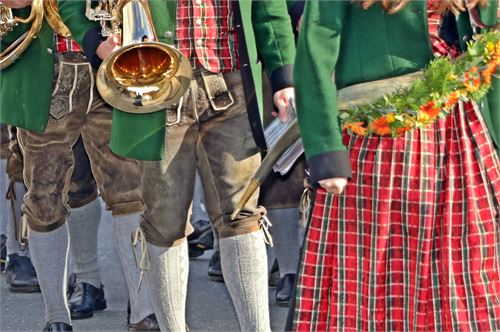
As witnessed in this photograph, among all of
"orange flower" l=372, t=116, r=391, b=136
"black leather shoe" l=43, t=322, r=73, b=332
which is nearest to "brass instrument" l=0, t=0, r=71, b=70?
"black leather shoe" l=43, t=322, r=73, b=332

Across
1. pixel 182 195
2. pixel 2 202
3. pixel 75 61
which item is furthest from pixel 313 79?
pixel 2 202

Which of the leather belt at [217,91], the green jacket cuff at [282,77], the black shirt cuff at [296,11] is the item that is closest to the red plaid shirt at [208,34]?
the leather belt at [217,91]

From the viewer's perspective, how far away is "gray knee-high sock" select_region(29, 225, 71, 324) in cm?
607

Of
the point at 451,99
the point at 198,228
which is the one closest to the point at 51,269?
the point at 198,228

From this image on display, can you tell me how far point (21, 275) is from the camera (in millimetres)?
7199

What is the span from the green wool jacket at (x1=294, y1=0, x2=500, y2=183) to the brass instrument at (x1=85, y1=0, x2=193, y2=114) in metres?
0.85

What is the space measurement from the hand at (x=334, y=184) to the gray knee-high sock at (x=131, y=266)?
1857 millimetres

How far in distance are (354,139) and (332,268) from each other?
431 millimetres

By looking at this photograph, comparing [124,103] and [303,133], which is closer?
[303,133]

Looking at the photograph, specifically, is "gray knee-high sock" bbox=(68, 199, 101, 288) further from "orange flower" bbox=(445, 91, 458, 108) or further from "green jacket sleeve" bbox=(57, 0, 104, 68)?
"orange flower" bbox=(445, 91, 458, 108)

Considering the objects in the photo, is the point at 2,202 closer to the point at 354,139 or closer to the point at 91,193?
the point at 91,193

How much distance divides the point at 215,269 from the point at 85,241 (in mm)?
809

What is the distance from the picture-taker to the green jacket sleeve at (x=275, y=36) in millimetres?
5262

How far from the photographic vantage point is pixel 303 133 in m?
4.46
